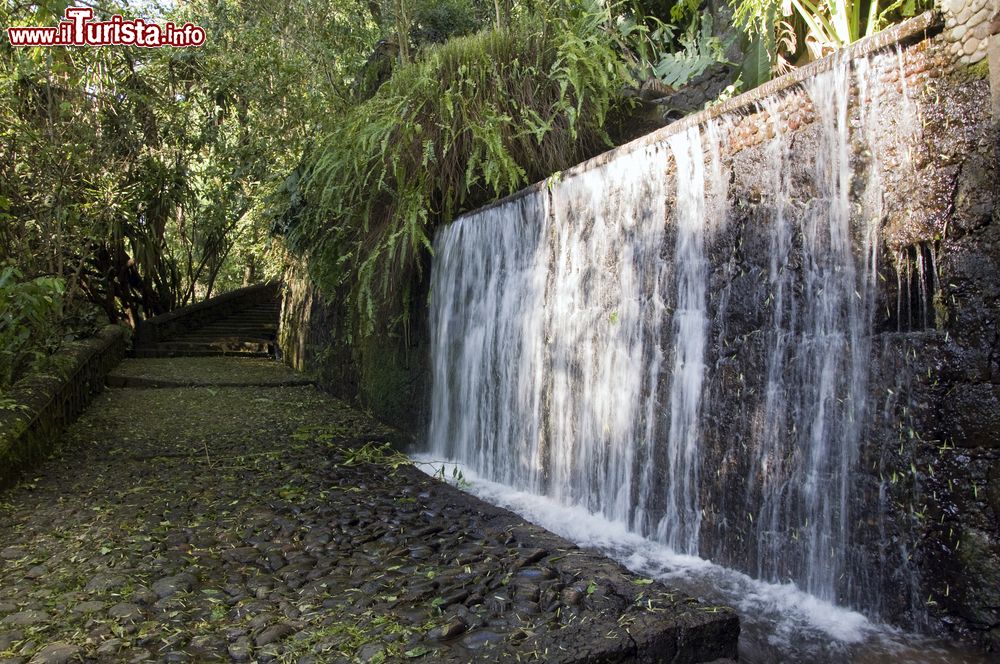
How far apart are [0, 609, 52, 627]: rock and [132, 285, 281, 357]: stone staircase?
12.1 m

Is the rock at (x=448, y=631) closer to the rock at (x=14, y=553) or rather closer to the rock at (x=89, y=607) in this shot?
the rock at (x=89, y=607)

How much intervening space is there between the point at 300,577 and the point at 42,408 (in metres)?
3.44

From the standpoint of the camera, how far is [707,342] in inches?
137

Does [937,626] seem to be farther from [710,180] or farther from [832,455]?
[710,180]

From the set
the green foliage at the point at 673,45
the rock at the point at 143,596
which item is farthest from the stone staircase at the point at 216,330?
the rock at the point at 143,596

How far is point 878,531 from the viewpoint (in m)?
2.68

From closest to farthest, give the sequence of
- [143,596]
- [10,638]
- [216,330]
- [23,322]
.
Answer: [10,638] → [143,596] → [23,322] → [216,330]

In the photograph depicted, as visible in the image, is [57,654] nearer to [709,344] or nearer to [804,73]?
[709,344]

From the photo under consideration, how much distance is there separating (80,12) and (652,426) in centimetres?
918

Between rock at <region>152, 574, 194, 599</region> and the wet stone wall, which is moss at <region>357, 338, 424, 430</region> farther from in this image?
the wet stone wall

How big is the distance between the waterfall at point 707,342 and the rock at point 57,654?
8.67ft

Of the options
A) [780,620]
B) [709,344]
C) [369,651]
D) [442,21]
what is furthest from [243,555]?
[442,21]

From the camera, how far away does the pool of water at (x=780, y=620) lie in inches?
95.7

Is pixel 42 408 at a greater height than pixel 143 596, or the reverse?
pixel 42 408
